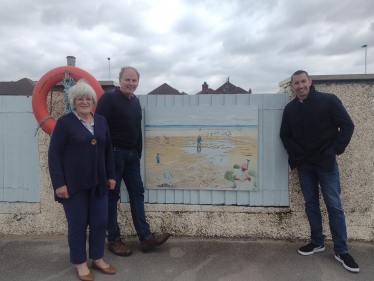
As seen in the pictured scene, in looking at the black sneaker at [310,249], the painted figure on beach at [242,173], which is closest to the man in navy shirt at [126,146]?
the painted figure on beach at [242,173]

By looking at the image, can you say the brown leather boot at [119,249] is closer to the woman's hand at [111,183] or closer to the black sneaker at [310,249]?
the woman's hand at [111,183]

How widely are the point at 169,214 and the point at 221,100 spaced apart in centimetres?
159

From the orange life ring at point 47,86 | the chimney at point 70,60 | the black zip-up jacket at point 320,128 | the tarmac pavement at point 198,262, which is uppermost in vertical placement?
the chimney at point 70,60

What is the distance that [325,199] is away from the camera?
8.75 ft

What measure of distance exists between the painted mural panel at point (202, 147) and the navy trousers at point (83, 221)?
3.11 feet

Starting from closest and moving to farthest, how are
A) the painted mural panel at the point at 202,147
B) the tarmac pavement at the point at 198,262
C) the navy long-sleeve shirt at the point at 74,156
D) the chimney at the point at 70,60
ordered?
1. the navy long-sleeve shirt at the point at 74,156
2. the tarmac pavement at the point at 198,262
3. the painted mural panel at the point at 202,147
4. the chimney at the point at 70,60

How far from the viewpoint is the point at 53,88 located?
127 inches

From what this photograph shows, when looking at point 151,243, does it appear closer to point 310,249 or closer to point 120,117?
point 120,117

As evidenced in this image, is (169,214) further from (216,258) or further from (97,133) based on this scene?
(97,133)

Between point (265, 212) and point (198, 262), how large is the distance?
1.07m

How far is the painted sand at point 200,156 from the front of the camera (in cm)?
312

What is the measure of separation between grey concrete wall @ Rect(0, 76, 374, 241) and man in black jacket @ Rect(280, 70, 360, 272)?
1.13ft

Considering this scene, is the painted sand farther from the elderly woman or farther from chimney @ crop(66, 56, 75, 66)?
chimney @ crop(66, 56, 75, 66)

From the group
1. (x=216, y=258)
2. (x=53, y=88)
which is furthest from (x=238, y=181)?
(x=53, y=88)
